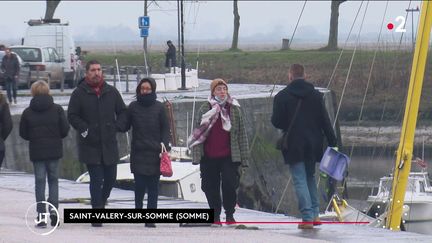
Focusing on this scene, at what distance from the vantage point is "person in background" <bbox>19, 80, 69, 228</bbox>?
46.7ft

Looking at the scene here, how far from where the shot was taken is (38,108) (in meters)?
14.3

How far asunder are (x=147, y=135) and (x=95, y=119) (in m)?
0.56

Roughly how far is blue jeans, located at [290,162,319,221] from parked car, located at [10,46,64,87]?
24.5 meters

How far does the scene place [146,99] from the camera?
568 inches

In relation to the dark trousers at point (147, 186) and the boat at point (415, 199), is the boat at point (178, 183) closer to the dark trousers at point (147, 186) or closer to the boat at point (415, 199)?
the boat at point (415, 199)

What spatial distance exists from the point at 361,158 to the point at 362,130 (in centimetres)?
381

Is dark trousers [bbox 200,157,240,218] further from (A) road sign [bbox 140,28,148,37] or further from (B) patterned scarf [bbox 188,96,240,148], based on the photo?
(A) road sign [bbox 140,28,148,37]

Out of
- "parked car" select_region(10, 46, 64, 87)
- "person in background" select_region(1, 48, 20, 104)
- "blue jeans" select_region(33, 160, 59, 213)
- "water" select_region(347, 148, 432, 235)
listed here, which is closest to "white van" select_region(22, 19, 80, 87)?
"parked car" select_region(10, 46, 64, 87)

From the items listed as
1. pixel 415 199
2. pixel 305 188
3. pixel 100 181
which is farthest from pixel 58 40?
pixel 305 188

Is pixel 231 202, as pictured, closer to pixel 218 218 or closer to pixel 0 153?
pixel 218 218

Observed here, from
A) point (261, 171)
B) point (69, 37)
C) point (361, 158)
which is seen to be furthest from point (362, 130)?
point (261, 171)

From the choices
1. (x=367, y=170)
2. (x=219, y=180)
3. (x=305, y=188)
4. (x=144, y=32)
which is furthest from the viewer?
(x=144, y=32)

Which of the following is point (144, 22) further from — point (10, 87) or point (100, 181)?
point (100, 181)

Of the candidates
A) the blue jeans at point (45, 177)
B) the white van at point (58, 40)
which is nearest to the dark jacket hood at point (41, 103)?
the blue jeans at point (45, 177)
